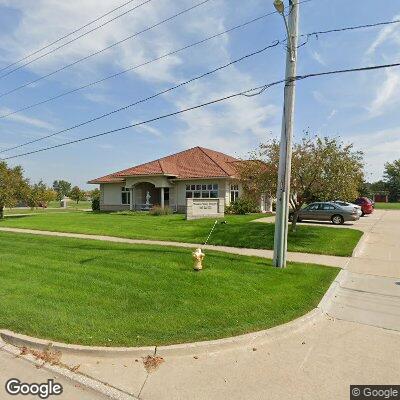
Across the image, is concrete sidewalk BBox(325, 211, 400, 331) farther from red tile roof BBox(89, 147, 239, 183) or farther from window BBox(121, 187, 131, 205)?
window BBox(121, 187, 131, 205)

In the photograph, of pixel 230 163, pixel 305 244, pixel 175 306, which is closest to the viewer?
pixel 175 306

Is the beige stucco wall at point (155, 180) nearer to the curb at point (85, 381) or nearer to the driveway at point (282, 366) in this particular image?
the driveway at point (282, 366)

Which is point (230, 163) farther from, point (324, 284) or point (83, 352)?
point (83, 352)

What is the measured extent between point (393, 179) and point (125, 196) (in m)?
65.8

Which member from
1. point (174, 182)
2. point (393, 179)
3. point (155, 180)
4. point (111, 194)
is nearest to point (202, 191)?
point (174, 182)

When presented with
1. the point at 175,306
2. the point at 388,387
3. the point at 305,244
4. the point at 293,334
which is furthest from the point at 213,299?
the point at 305,244

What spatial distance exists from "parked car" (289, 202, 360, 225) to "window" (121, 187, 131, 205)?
1822 cm

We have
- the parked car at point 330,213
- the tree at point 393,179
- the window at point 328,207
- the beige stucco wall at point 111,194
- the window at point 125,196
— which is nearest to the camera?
the parked car at point 330,213

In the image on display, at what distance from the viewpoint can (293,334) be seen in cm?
545

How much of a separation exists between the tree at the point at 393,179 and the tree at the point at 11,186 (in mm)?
72591

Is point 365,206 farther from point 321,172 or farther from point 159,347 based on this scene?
point 159,347

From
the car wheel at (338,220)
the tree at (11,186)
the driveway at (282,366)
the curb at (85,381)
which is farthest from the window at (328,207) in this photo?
the tree at (11,186)

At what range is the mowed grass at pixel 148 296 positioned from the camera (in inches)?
210

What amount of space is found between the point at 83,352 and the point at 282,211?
21.3 feet
